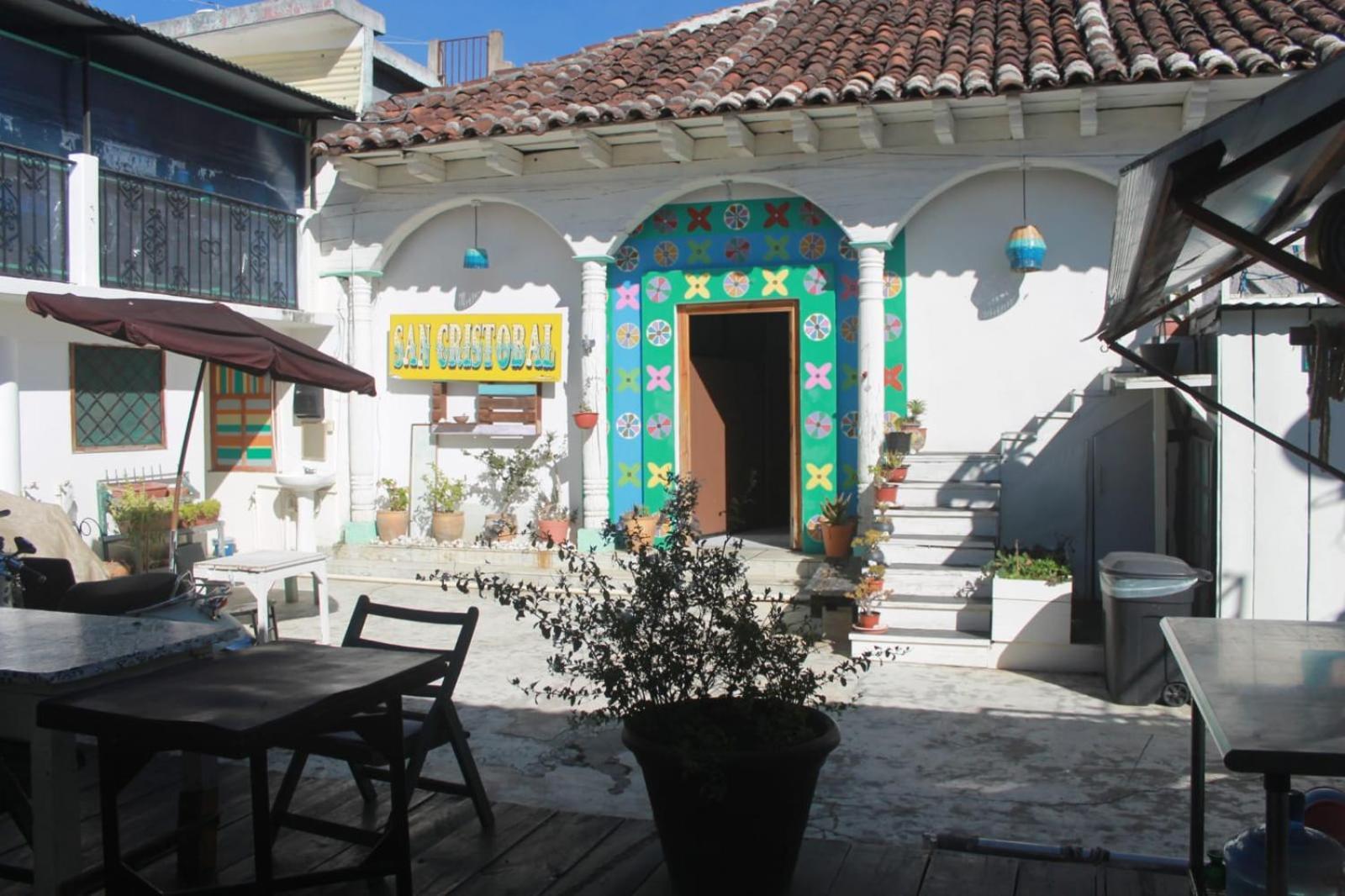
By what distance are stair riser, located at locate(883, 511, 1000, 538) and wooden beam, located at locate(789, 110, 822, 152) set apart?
324 cm

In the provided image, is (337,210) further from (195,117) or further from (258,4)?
(258,4)

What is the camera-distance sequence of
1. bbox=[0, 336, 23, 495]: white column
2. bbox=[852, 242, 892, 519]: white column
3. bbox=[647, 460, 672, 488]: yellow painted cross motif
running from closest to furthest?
bbox=[0, 336, 23, 495]: white column → bbox=[852, 242, 892, 519]: white column → bbox=[647, 460, 672, 488]: yellow painted cross motif

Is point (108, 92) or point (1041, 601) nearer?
point (1041, 601)

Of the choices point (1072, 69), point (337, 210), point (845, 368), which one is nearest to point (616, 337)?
point (845, 368)

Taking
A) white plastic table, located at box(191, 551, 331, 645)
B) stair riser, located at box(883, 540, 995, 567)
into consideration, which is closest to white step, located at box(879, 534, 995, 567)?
stair riser, located at box(883, 540, 995, 567)

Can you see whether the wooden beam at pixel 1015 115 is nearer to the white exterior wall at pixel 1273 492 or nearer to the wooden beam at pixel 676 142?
the wooden beam at pixel 676 142

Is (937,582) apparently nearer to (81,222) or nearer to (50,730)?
(50,730)

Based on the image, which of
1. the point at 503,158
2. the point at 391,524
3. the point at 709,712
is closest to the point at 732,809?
the point at 709,712

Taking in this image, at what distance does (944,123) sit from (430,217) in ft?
16.7

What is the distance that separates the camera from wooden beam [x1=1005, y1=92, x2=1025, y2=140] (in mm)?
8781

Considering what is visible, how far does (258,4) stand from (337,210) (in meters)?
2.76

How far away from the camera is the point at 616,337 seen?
1080cm

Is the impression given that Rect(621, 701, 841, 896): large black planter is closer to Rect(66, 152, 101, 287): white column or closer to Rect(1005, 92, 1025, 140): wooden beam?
Rect(1005, 92, 1025, 140): wooden beam

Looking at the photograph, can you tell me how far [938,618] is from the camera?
25.8 ft
